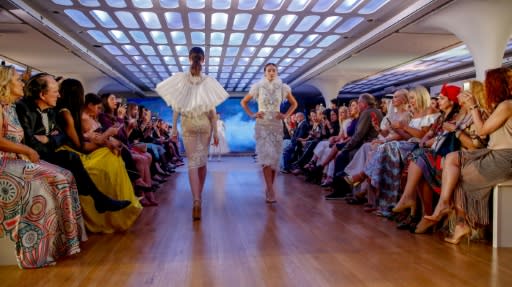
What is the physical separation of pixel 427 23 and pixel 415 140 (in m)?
5.65

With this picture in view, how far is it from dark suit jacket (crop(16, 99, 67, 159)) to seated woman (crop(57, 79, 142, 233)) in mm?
202

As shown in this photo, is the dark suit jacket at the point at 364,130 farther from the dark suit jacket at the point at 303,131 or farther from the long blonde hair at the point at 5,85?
the long blonde hair at the point at 5,85

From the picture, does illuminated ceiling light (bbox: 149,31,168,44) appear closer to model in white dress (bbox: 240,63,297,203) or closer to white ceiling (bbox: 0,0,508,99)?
white ceiling (bbox: 0,0,508,99)

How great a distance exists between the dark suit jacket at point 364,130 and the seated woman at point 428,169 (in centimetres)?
161

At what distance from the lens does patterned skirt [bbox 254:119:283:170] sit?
525 centimetres

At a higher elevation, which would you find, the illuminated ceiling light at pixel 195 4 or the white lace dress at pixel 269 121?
the illuminated ceiling light at pixel 195 4

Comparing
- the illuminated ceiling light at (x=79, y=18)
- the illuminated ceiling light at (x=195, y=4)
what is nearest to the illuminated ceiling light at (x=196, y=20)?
the illuminated ceiling light at (x=195, y=4)

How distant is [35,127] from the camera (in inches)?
123

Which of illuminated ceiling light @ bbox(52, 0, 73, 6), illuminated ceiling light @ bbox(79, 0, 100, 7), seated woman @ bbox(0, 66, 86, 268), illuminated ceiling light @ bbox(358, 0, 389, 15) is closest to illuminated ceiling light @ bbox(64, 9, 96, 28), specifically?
illuminated ceiling light @ bbox(52, 0, 73, 6)

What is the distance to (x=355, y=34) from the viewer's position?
11.4 m

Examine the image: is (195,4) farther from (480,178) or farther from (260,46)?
(480,178)

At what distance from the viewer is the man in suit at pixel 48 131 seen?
3.06 m

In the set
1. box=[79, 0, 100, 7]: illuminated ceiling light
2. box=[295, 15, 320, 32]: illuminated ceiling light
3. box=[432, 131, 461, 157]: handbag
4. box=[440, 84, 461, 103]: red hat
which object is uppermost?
box=[79, 0, 100, 7]: illuminated ceiling light

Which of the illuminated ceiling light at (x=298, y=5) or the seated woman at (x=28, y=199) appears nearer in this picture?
the seated woman at (x=28, y=199)
